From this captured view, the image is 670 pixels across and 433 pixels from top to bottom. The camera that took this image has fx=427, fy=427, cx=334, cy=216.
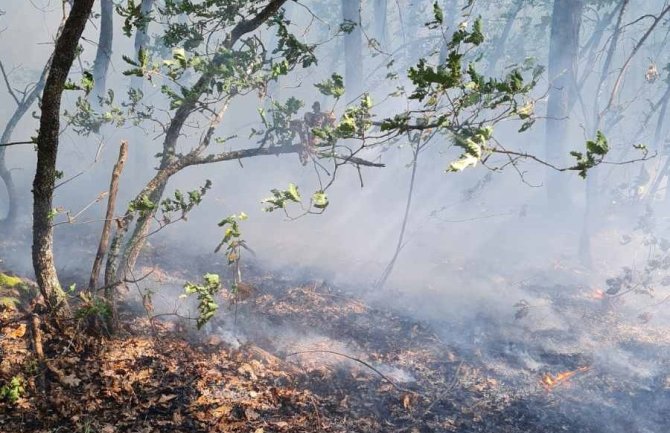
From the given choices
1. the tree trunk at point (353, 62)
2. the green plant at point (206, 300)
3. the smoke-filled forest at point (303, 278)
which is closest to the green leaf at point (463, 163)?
the smoke-filled forest at point (303, 278)

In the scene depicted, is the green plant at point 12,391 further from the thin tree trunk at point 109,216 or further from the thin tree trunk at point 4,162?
the thin tree trunk at point 4,162

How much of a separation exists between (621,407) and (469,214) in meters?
13.6

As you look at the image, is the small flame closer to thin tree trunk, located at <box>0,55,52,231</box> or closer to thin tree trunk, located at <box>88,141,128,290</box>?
thin tree trunk, located at <box>88,141,128,290</box>

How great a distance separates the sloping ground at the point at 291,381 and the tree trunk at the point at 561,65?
8.77 meters

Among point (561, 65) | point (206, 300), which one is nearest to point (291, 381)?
point (206, 300)

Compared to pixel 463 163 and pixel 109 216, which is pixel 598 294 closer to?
pixel 463 163

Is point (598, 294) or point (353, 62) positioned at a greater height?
point (353, 62)

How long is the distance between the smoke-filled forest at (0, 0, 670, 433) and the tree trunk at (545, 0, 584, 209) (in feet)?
0.21

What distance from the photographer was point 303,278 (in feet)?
34.5

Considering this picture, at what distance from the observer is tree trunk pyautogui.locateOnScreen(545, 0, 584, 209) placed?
1431 centimetres

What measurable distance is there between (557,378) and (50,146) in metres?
8.13

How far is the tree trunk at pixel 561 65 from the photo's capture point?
1431 cm

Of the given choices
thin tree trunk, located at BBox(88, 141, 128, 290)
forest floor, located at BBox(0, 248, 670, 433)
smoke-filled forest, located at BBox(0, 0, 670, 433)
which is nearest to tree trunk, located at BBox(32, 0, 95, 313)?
smoke-filled forest, located at BBox(0, 0, 670, 433)

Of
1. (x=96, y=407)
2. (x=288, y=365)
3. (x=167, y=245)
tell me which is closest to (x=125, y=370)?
(x=96, y=407)
